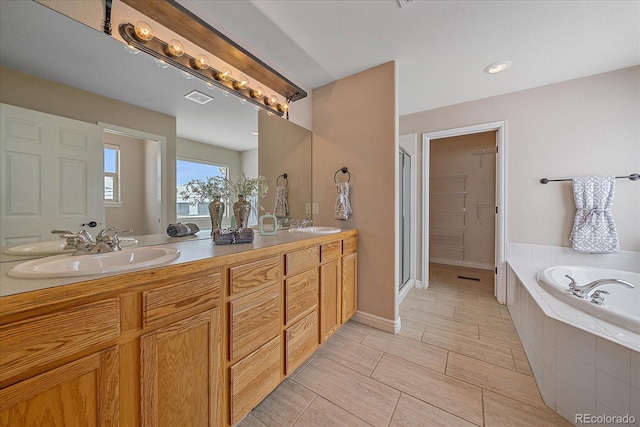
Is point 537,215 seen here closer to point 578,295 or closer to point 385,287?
point 578,295

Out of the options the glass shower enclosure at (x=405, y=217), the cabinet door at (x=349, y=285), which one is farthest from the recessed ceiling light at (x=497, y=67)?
the cabinet door at (x=349, y=285)

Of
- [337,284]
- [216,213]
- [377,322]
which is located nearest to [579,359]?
[377,322]

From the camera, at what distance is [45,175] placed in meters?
1.03

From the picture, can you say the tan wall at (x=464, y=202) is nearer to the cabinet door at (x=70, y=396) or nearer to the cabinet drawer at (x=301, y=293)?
the cabinet drawer at (x=301, y=293)

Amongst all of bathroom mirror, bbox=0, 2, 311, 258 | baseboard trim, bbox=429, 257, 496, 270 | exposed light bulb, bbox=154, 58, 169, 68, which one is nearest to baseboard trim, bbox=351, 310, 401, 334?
bathroom mirror, bbox=0, 2, 311, 258

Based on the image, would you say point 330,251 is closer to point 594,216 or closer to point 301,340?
point 301,340

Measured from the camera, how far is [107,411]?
0.74 m

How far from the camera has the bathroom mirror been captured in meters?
1.00

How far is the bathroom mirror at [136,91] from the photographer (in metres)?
1.00

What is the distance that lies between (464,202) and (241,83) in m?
4.24

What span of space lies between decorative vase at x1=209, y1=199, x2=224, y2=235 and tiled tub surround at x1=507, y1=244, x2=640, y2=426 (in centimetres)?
216

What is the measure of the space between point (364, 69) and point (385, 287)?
207 cm

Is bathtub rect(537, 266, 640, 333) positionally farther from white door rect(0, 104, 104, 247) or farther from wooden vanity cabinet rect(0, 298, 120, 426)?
white door rect(0, 104, 104, 247)

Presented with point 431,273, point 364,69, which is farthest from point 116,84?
point 431,273
